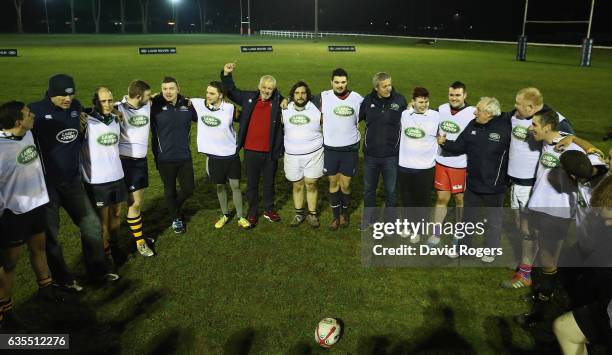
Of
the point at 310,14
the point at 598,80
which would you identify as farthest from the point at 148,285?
the point at 310,14

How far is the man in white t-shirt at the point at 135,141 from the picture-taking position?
6246 mm

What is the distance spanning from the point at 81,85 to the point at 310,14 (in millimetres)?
137617

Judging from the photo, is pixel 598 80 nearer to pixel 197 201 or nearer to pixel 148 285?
pixel 197 201

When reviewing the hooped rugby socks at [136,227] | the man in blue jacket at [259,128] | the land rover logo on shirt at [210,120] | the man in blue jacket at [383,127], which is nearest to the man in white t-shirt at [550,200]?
the man in blue jacket at [383,127]

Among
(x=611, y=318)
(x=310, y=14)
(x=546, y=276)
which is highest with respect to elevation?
(x=310, y=14)

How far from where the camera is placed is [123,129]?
6207mm

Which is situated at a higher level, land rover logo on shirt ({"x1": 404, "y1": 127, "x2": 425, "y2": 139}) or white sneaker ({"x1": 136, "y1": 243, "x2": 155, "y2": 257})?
land rover logo on shirt ({"x1": 404, "y1": 127, "x2": 425, "y2": 139})

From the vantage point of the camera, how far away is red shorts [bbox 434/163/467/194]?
645cm

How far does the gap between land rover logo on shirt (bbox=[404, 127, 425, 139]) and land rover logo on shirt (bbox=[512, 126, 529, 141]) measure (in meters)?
1.19

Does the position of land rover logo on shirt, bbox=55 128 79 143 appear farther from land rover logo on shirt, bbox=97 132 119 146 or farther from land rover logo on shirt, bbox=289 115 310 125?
land rover logo on shirt, bbox=289 115 310 125

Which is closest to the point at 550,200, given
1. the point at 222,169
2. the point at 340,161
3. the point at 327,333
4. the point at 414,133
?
the point at 414,133

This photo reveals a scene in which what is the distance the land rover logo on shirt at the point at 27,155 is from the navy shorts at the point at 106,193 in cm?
97

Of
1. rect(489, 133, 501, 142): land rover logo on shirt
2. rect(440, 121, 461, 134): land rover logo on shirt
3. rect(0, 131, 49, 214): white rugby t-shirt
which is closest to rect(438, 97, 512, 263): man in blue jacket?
rect(489, 133, 501, 142): land rover logo on shirt

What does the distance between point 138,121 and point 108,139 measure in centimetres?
73
